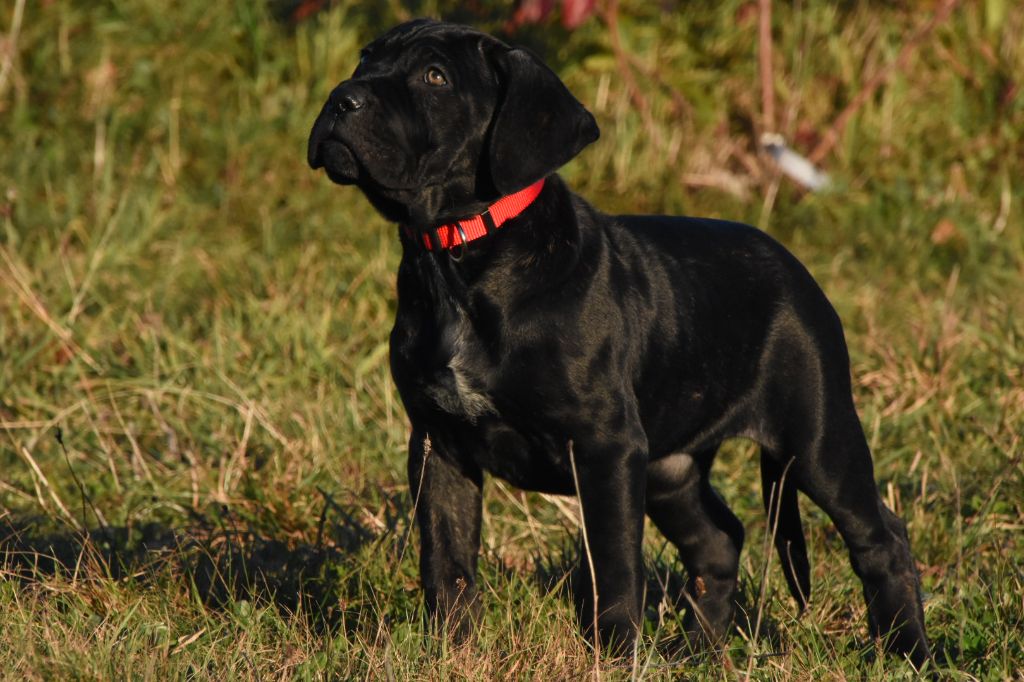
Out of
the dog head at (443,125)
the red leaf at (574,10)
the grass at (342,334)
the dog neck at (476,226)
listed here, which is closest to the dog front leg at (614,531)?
the grass at (342,334)

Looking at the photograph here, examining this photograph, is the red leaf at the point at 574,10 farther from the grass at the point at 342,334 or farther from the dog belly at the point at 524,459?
the dog belly at the point at 524,459

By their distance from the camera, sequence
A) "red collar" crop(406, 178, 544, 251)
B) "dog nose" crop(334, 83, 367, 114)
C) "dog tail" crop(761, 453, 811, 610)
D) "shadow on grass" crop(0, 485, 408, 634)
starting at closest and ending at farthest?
"dog nose" crop(334, 83, 367, 114), "red collar" crop(406, 178, 544, 251), "shadow on grass" crop(0, 485, 408, 634), "dog tail" crop(761, 453, 811, 610)

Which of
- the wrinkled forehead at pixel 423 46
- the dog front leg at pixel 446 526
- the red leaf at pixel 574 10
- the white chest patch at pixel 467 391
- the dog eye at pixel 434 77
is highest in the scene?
the wrinkled forehead at pixel 423 46

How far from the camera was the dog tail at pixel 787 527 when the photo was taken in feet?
13.0

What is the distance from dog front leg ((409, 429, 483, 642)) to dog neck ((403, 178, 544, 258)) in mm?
487

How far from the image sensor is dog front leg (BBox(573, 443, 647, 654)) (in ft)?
11.1

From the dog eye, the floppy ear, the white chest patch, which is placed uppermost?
the dog eye

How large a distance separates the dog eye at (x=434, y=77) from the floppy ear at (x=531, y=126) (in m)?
0.16

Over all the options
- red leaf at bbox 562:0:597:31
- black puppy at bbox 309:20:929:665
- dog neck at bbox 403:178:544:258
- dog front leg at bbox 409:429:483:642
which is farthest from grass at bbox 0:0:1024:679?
dog neck at bbox 403:178:544:258

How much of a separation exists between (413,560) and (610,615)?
0.87m

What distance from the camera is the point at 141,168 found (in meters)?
7.31

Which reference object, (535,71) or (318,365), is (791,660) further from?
(318,365)

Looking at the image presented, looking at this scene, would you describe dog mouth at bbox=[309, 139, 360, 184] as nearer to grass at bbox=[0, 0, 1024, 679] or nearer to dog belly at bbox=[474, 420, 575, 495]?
dog belly at bbox=[474, 420, 575, 495]

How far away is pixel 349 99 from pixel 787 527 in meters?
1.75
